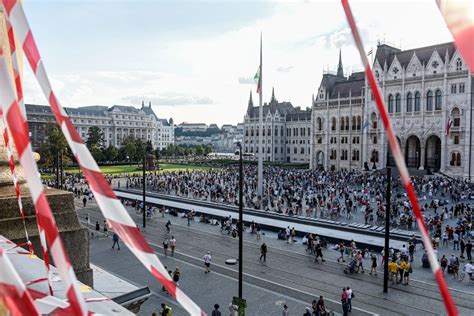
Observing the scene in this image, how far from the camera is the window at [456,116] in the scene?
5593 centimetres

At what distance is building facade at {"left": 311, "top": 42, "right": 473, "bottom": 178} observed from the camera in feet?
184

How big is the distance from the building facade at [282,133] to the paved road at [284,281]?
73911mm

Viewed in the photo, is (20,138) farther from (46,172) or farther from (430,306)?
(46,172)

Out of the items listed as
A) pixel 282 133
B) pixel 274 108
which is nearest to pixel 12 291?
pixel 282 133

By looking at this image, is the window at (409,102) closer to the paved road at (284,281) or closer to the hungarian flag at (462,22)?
the paved road at (284,281)

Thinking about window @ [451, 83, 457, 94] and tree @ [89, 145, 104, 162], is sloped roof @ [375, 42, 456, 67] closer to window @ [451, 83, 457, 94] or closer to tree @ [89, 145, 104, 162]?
window @ [451, 83, 457, 94]

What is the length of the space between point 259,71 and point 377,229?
62.4ft

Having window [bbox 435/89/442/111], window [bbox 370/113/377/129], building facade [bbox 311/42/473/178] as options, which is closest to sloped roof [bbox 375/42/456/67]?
building facade [bbox 311/42/473/178]

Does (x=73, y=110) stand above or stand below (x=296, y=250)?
above

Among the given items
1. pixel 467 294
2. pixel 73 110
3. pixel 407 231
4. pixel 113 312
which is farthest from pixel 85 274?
pixel 73 110

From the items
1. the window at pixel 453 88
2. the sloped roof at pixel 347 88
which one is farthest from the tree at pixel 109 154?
the window at pixel 453 88

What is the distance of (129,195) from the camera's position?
4284 cm

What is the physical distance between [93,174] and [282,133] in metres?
99.0

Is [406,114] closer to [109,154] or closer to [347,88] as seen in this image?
[347,88]
